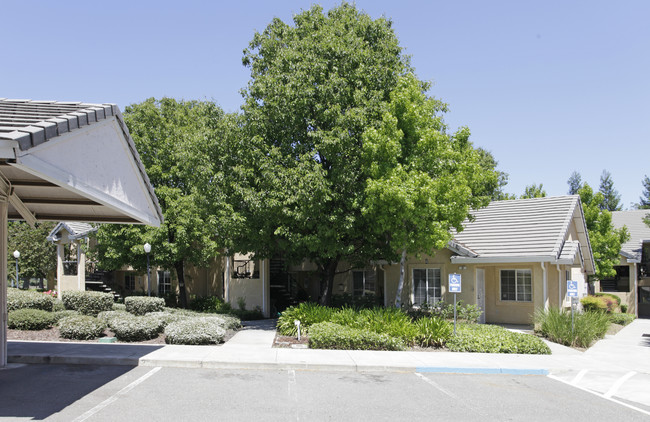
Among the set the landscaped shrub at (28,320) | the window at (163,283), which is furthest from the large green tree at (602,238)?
the landscaped shrub at (28,320)

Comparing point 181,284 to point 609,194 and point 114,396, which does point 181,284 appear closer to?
point 114,396

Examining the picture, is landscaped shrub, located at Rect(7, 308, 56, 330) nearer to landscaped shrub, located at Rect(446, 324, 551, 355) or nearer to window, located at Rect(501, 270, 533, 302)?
landscaped shrub, located at Rect(446, 324, 551, 355)

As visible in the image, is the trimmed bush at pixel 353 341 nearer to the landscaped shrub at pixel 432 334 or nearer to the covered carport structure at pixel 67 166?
the landscaped shrub at pixel 432 334

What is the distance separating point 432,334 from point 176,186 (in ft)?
48.3

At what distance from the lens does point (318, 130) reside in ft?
54.2

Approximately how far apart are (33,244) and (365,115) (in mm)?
27170

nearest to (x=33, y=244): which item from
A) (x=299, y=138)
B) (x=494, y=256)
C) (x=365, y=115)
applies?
(x=299, y=138)

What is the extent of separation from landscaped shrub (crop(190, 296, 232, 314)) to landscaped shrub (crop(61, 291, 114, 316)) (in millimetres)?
4983

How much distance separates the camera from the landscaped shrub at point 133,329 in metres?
14.0

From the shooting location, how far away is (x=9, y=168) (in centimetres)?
886

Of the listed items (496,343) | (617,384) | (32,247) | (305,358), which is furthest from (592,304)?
(32,247)

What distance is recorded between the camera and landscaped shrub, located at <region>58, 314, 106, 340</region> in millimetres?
13984

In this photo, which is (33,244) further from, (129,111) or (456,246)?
(456,246)

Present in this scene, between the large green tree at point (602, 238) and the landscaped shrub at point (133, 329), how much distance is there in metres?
23.9
